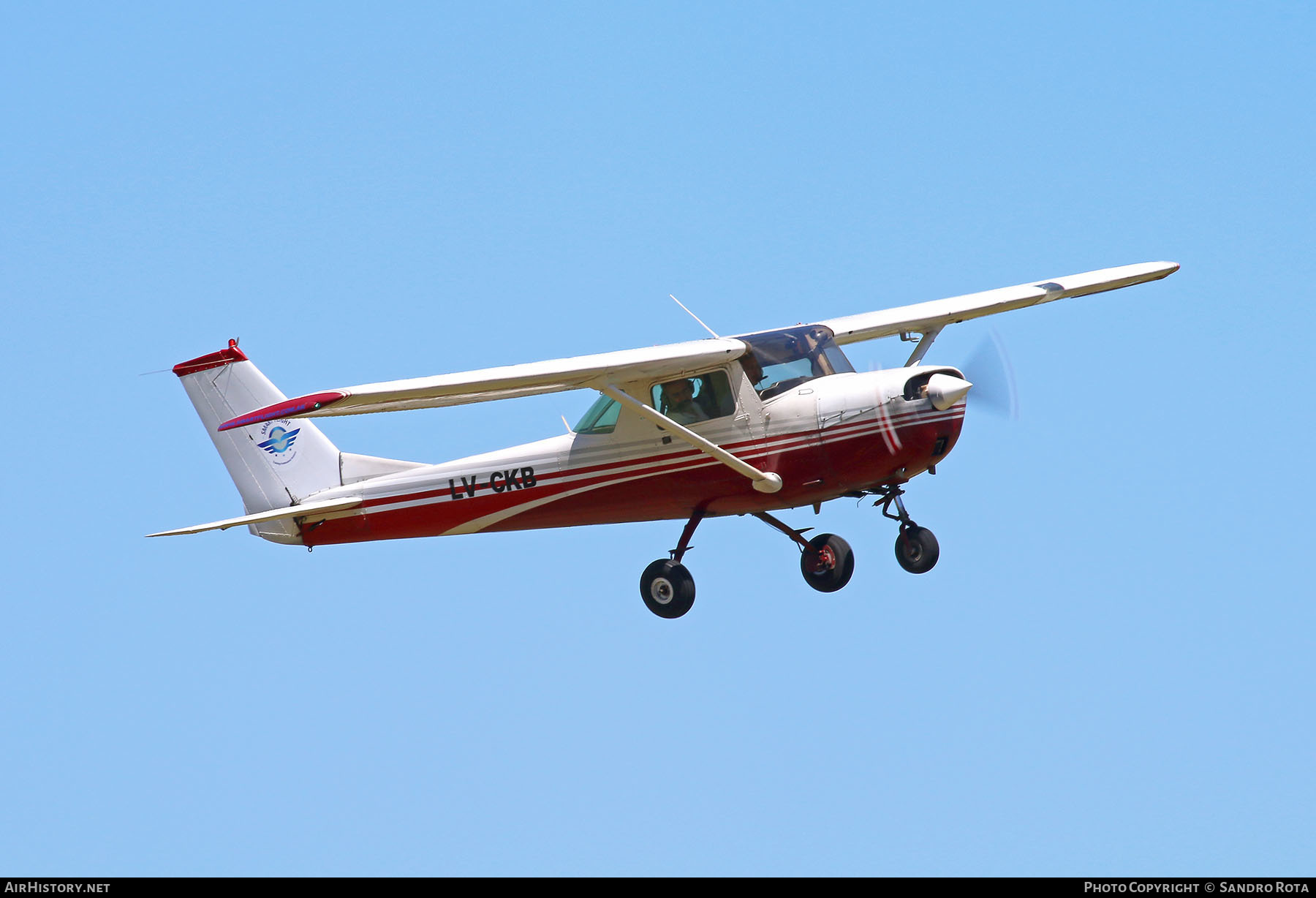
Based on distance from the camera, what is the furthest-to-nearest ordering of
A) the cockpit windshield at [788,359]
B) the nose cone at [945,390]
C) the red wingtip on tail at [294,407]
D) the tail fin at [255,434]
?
the tail fin at [255,434] < the cockpit windshield at [788,359] < the nose cone at [945,390] < the red wingtip on tail at [294,407]

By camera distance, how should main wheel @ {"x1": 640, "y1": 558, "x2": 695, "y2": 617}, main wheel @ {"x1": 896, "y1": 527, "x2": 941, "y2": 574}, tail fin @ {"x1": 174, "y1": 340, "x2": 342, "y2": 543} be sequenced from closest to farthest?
main wheel @ {"x1": 640, "y1": 558, "x2": 695, "y2": 617} < main wheel @ {"x1": 896, "y1": 527, "x2": 941, "y2": 574} < tail fin @ {"x1": 174, "y1": 340, "x2": 342, "y2": 543}

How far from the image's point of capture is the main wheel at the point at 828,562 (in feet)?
61.6

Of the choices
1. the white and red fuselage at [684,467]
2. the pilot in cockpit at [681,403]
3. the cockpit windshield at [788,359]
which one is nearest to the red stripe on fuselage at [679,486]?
the white and red fuselage at [684,467]

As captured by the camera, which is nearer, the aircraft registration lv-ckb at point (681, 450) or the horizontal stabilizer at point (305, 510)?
the aircraft registration lv-ckb at point (681, 450)

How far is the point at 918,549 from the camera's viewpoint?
19078 millimetres

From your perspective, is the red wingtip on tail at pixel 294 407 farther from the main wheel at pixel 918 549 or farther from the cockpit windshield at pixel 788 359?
the main wheel at pixel 918 549

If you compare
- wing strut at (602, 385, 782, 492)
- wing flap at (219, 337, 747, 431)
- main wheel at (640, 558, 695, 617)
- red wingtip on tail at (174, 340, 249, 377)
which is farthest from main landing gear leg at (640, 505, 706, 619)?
red wingtip on tail at (174, 340, 249, 377)

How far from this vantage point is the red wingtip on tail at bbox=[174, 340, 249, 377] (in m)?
21.5

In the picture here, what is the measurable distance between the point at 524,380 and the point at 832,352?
355cm

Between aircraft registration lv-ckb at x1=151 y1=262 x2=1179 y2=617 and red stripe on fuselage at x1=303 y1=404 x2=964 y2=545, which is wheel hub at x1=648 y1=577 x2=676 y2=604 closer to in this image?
aircraft registration lv-ckb at x1=151 y1=262 x2=1179 y2=617

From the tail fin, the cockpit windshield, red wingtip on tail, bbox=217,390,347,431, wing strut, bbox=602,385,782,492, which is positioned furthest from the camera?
the tail fin

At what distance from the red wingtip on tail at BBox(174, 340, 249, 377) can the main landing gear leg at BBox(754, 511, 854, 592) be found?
7095 millimetres

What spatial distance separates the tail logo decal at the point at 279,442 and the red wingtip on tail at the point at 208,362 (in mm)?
932
